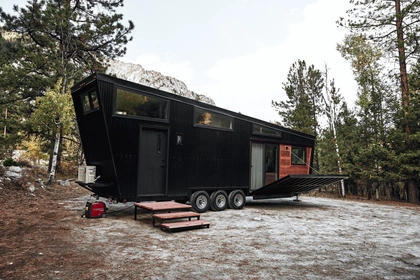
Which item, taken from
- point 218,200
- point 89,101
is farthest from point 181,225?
point 89,101

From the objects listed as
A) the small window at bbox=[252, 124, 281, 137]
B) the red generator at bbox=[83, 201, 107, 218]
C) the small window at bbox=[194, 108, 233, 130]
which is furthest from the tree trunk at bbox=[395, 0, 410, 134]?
the red generator at bbox=[83, 201, 107, 218]

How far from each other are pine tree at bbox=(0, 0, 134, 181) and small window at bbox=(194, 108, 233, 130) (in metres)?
8.12

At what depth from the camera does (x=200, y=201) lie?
347 inches

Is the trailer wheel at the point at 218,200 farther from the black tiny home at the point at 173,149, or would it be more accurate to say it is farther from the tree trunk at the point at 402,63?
the tree trunk at the point at 402,63

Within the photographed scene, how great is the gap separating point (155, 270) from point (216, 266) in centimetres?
91

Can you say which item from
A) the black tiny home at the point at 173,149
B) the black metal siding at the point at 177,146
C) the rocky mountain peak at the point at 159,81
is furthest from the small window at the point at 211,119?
the rocky mountain peak at the point at 159,81

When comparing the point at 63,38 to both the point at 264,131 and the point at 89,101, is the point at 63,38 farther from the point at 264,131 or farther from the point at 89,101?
the point at 264,131

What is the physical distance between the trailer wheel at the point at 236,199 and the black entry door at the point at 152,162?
2756 mm

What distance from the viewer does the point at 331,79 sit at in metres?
19.7

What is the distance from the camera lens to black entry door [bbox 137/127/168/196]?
25.5ft

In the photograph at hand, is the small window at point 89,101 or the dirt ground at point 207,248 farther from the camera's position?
the small window at point 89,101

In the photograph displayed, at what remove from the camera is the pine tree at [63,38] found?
560 inches

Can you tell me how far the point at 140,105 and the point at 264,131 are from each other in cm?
518

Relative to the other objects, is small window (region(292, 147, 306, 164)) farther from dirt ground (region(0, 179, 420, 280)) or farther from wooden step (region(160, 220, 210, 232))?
wooden step (region(160, 220, 210, 232))
